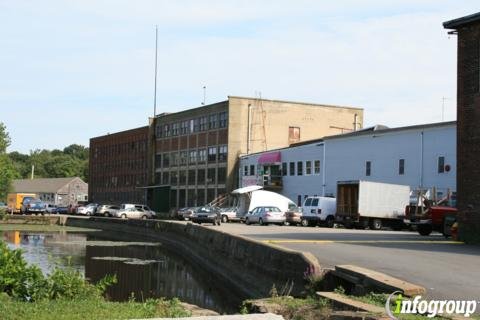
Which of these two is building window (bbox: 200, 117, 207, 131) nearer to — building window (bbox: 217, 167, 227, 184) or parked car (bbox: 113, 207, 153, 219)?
building window (bbox: 217, 167, 227, 184)

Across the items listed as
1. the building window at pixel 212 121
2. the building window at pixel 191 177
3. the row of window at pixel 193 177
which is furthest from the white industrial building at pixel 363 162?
the building window at pixel 191 177

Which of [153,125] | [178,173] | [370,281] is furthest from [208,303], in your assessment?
[153,125]

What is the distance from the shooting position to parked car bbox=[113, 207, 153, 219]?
73.1m

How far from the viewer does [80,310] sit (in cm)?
1124

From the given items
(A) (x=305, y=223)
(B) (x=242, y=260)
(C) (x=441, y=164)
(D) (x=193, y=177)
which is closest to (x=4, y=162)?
(D) (x=193, y=177)

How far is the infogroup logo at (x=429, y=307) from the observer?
9.66 meters

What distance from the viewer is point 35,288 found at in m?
13.5

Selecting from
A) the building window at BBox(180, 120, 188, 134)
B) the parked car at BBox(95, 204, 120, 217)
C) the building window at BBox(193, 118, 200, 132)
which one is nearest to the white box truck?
the parked car at BBox(95, 204, 120, 217)

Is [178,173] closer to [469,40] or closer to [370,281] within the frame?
[469,40]

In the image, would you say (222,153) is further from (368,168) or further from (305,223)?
(305,223)

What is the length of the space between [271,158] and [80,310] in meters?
60.0

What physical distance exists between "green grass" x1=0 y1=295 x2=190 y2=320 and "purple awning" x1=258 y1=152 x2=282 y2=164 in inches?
2274

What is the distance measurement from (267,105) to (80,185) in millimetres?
70591

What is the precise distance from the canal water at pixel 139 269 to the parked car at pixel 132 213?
3034 cm
